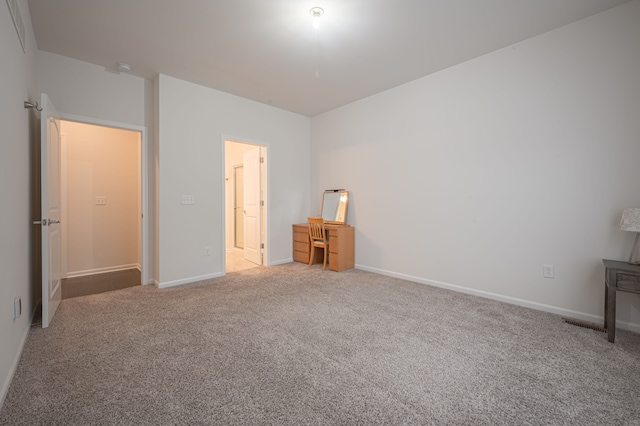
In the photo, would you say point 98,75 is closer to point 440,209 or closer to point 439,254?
point 440,209

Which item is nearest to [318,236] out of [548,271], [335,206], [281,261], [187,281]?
[335,206]

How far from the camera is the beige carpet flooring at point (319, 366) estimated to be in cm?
147

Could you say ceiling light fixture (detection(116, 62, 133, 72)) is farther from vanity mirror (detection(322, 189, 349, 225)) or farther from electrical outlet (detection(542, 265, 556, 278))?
electrical outlet (detection(542, 265, 556, 278))

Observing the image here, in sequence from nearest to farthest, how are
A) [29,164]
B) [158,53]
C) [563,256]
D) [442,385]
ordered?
[442,385] < [29,164] < [563,256] < [158,53]

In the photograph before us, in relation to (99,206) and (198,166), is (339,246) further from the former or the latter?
(99,206)

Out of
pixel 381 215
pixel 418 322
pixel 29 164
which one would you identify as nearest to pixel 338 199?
pixel 381 215

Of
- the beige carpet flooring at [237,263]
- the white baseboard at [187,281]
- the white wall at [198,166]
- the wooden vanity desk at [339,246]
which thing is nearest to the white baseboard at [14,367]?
the white baseboard at [187,281]

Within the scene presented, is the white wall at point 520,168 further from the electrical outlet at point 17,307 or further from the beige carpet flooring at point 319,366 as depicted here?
the electrical outlet at point 17,307

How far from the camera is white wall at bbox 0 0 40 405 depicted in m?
1.67

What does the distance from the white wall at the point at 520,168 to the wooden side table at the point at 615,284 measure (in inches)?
16.3

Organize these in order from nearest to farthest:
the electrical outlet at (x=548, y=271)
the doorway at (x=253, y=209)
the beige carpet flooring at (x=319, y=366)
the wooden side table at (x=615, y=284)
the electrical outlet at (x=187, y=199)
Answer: the beige carpet flooring at (x=319, y=366) < the wooden side table at (x=615, y=284) < the electrical outlet at (x=548, y=271) < the electrical outlet at (x=187, y=199) < the doorway at (x=253, y=209)

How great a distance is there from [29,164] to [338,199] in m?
3.84

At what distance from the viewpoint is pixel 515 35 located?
2.83m

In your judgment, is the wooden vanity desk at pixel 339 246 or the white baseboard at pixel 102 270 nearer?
the white baseboard at pixel 102 270
